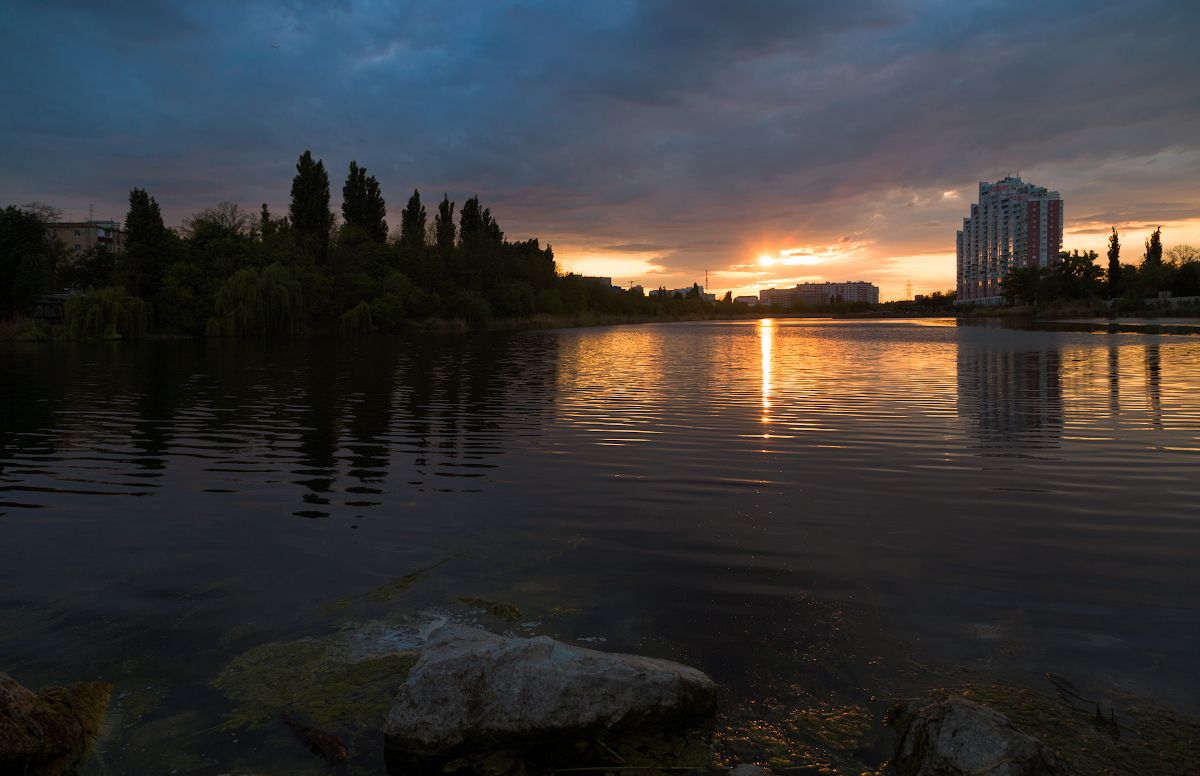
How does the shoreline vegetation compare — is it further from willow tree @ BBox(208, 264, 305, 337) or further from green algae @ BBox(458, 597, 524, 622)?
green algae @ BBox(458, 597, 524, 622)

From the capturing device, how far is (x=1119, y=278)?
4094 inches

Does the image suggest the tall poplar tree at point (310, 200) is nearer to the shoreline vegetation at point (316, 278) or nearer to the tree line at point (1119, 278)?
→ the shoreline vegetation at point (316, 278)

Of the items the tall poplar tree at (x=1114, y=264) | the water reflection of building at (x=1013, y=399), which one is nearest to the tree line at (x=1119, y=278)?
the tall poplar tree at (x=1114, y=264)

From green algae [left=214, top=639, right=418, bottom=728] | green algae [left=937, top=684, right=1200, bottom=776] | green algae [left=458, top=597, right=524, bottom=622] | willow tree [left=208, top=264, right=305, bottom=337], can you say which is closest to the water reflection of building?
green algae [left=937, top=684, right=1200, bottom=776]

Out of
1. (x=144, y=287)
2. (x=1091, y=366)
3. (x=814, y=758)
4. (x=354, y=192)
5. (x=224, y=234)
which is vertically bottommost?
(x=814, y=758)

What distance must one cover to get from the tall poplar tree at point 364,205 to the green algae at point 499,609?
8789cm

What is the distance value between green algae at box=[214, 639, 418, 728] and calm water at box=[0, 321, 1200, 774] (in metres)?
0.18

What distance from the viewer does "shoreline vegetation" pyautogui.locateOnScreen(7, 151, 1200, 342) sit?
56938 mm

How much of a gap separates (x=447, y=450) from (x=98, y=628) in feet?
22.9

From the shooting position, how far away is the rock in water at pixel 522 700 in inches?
139

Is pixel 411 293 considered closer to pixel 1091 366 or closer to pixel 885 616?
pixel 1091 366

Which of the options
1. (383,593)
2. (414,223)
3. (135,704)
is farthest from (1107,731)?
(414,223)

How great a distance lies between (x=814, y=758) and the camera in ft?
11.4

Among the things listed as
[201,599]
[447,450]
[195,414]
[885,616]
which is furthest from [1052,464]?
[195,414]
